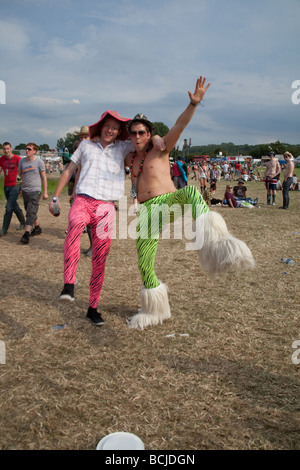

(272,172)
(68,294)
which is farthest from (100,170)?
(272,172)

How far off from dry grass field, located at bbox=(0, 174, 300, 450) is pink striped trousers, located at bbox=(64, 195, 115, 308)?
2.15 feet

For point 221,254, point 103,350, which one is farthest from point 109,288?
point 221,254

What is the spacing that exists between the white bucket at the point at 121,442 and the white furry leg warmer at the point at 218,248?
137 cm

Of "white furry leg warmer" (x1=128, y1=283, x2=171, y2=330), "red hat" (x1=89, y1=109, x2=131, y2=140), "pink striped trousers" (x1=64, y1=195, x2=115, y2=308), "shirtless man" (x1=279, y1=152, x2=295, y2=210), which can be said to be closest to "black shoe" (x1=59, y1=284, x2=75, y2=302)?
"pink striped trousers" (x1=64, y1=195, x2=115, y2=308)

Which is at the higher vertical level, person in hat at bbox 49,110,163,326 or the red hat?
the red hat

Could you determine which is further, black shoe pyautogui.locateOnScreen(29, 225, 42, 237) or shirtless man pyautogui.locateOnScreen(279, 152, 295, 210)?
shirtless man pyautogui.locateOnScreen(279, 152, 295, 210)

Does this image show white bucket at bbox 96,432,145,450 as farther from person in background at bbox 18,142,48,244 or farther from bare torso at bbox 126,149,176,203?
person in background at bbox 18,142,48,244

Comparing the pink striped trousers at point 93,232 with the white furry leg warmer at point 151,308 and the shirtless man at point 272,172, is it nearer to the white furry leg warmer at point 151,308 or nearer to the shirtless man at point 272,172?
the white furry leg warmer at point 151,308

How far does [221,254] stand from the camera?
2785 mm

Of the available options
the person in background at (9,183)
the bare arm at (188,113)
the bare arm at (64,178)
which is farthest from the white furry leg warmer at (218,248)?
the person in background at (9,183)

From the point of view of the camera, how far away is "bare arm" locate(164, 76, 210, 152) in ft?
10.1

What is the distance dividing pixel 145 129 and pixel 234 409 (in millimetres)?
2607

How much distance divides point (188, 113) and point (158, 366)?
2.26 meters

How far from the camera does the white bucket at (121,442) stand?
204 centimetres
